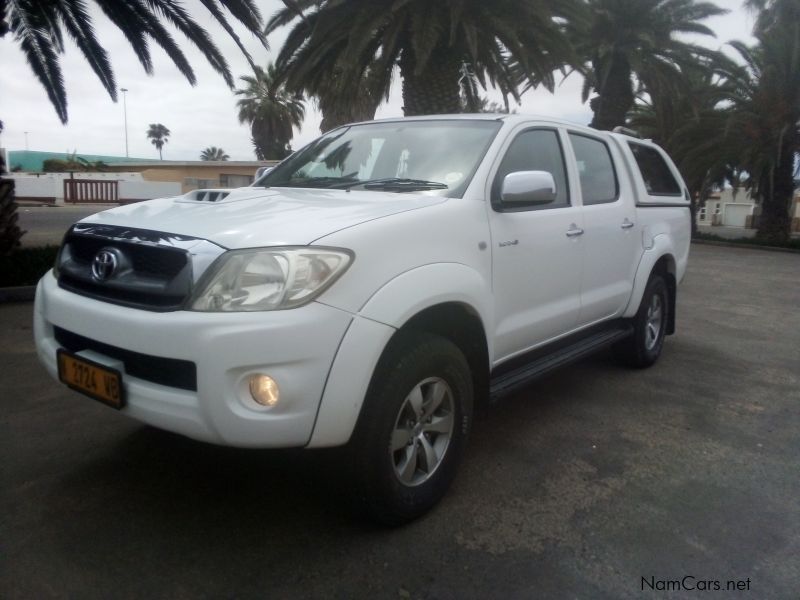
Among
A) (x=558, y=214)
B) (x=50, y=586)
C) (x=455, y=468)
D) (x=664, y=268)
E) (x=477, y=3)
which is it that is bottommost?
(x=50, y=586)

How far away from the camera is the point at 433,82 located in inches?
445

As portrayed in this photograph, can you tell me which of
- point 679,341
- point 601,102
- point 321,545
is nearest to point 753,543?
point 321,545

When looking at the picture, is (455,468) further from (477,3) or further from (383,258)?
(477,3)

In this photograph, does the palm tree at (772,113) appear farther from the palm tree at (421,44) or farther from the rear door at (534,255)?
Answer: the rear door at (534,255)

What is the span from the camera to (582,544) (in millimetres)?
2592

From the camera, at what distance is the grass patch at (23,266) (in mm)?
7238

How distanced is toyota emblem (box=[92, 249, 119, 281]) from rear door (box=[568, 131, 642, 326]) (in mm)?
2594

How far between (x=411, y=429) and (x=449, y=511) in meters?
0.47

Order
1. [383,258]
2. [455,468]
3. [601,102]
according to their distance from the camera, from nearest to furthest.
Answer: [383,258]
[455,468]
[601,102]

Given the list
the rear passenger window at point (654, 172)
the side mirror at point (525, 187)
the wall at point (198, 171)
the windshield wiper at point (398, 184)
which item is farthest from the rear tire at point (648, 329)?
the wall at point (198, 171)

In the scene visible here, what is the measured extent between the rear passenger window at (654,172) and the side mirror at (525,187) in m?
2.17

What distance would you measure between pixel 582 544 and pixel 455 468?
615 mm

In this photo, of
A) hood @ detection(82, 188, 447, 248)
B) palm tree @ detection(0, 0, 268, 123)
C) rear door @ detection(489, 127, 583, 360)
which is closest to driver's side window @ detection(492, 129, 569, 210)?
rear door @ detection(489, 127, 583, 360)

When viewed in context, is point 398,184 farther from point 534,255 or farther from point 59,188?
point 59,188
